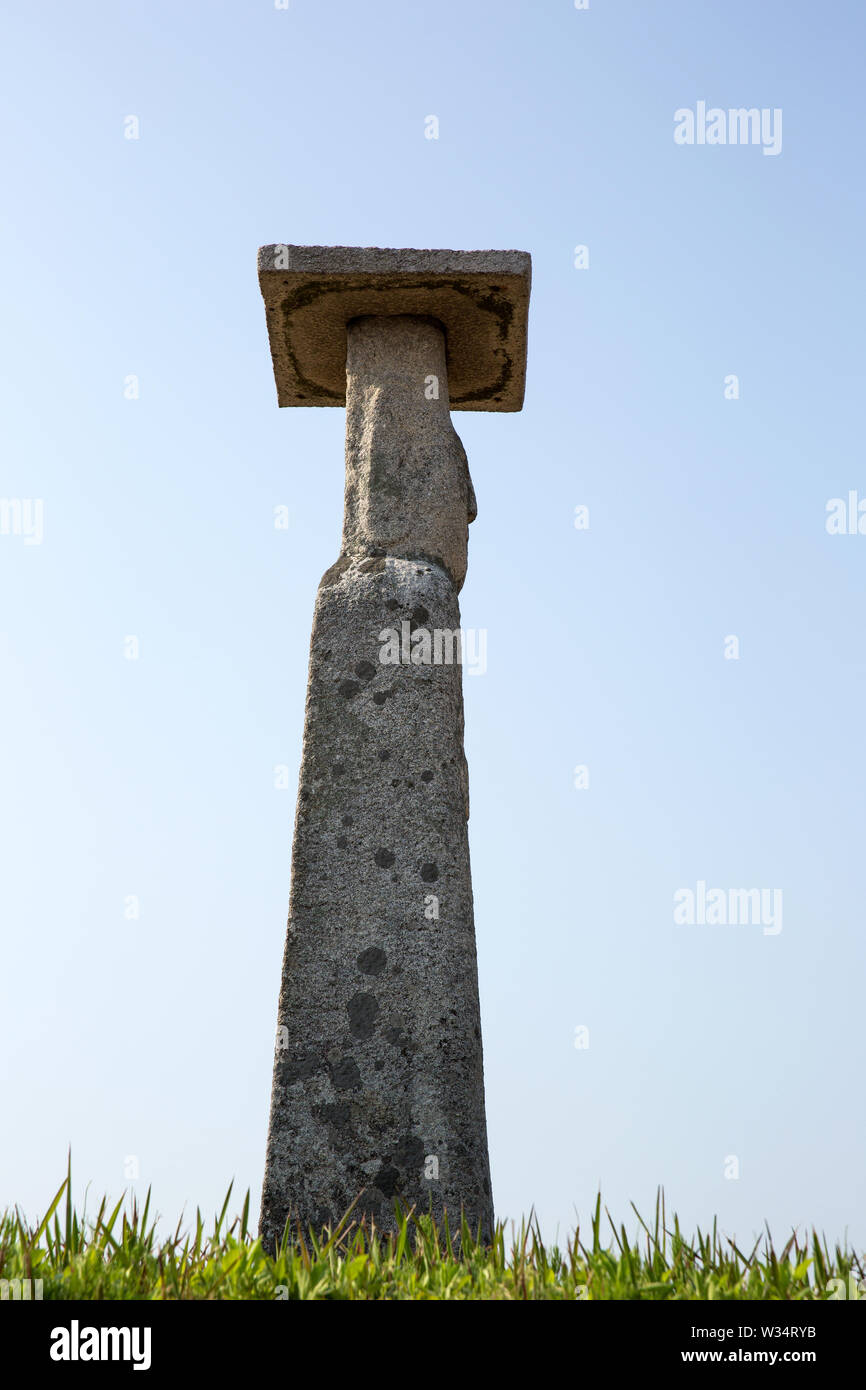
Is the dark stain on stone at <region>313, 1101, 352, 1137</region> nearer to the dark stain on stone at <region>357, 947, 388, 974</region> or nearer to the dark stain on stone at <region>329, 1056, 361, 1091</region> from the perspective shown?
the dark stain on stone at <region>329, 1056, 361, 1091</region>

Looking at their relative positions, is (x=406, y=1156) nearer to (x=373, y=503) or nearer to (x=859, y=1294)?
(x=859, y=1294)

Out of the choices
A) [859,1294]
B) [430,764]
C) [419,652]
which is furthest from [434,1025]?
[859,1294]

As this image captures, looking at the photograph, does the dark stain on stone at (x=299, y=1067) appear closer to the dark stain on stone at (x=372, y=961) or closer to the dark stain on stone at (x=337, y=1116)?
the dark stain on stone at (x=337, y=1116)

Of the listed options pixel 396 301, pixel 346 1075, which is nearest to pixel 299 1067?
pixel 346 1075

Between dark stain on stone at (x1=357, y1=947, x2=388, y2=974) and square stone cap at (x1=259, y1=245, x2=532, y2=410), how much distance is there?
10.2 ft

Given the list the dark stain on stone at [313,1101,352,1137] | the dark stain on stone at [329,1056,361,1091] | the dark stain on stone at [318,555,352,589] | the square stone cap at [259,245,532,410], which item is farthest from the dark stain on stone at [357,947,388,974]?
the square stone cap at [259,245,532,410]

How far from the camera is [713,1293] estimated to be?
3318 millimetres

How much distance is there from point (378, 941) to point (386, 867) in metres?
0.31

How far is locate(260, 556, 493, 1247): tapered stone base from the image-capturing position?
4.88 metres

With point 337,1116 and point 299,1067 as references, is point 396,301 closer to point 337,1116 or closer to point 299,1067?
point 299,1067

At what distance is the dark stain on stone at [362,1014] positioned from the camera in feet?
16.6

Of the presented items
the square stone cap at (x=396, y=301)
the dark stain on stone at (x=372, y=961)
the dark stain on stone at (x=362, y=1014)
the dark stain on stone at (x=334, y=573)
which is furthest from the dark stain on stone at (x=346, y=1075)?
the square stone cap at (x=396, y=301)

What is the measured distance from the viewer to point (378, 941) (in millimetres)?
5148
